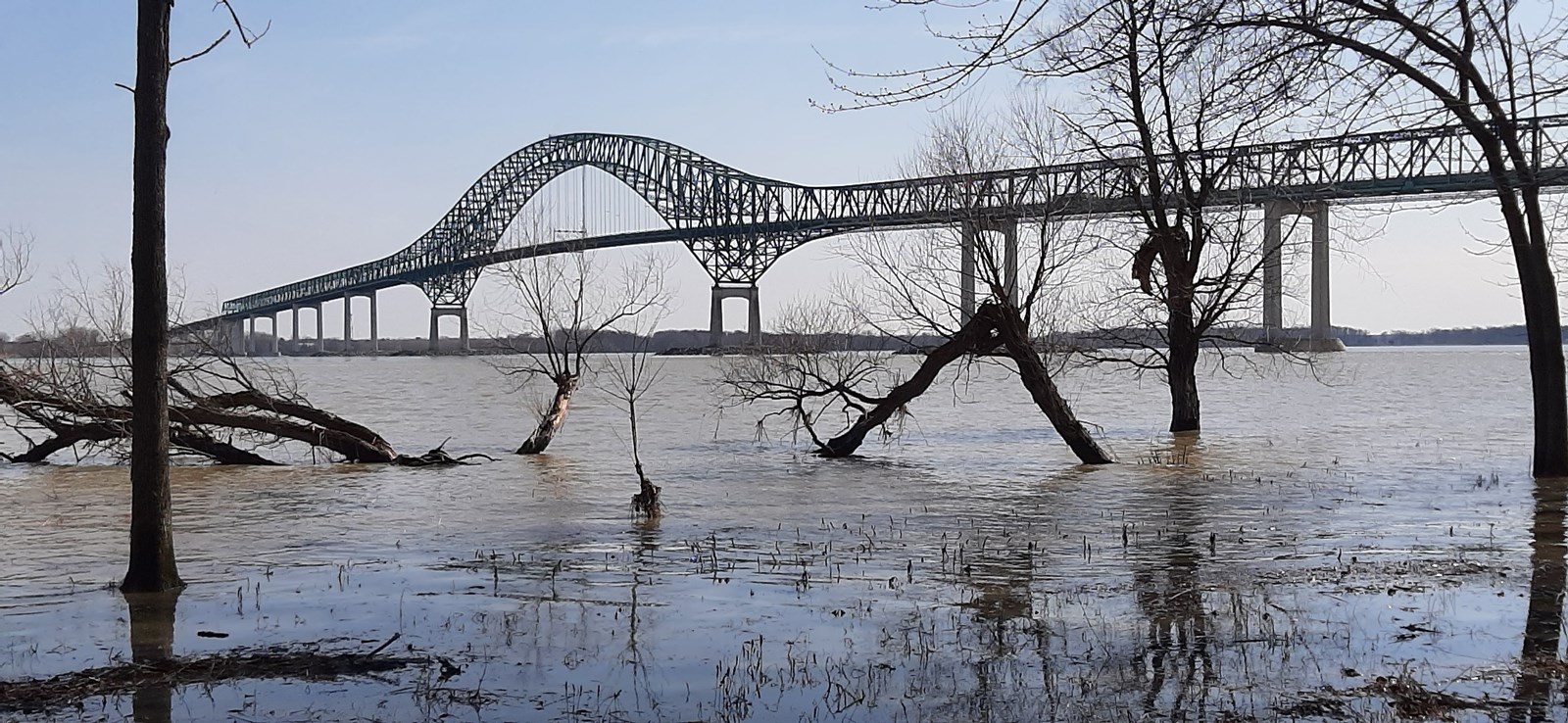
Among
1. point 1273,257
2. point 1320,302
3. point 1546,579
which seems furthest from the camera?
point 1320,302

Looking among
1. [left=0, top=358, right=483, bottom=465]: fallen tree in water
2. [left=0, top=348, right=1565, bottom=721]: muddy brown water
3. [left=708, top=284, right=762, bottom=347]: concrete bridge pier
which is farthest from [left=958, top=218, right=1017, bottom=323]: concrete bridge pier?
[left=708, top=284, right=762, bottom=347]: concrete bridge pier

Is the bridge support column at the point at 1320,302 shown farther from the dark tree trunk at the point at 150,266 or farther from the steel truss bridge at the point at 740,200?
the dark tree trunk at the point at 150,266

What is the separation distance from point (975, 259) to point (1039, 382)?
237 cm

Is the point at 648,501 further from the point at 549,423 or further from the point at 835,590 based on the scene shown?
the point at 549,423

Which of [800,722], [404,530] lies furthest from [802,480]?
[800,722]

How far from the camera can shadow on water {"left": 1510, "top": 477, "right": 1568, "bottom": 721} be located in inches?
221

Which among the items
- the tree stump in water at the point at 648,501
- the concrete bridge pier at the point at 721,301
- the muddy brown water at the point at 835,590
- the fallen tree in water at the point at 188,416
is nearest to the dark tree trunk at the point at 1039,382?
the muddy brown water at the point at 835,590

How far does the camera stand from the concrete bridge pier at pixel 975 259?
21.2 metres

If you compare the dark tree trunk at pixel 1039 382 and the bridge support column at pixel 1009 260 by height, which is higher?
the bridge support column at pixel 1009 260

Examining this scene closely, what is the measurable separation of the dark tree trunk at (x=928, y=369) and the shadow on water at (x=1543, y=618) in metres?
8.80

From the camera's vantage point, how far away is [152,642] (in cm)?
738

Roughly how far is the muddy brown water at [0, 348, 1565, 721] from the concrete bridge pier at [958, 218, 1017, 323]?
9.27ft

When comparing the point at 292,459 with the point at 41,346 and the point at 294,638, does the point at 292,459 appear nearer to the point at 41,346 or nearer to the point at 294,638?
the point at 41,346

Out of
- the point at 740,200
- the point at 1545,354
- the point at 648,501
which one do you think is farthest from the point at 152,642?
the point at 740,200
